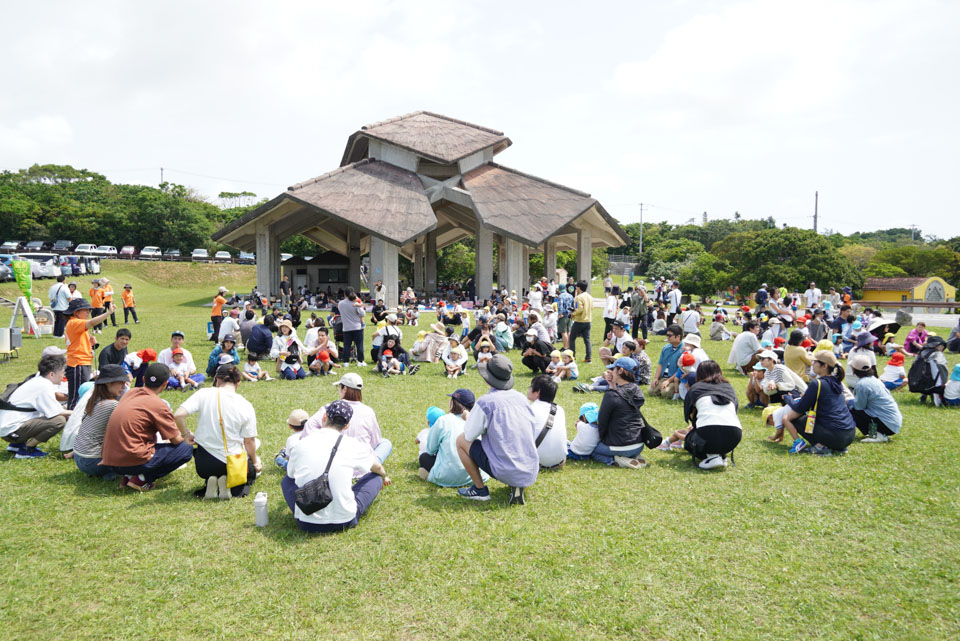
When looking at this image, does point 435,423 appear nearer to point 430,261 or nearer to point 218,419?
point 218,419

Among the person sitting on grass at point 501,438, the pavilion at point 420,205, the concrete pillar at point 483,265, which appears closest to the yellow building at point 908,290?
the pavilion at point 420,205

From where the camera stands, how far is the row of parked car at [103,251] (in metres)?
49.2

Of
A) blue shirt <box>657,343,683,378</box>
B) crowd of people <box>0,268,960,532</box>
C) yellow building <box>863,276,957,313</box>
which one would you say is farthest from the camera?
yellow building <box>863,276,957,313</box>

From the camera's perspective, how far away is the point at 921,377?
32.1 feet

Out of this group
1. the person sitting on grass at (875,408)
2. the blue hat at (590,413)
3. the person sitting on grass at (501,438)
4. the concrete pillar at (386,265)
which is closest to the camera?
the person sitting on grass at (501,438)

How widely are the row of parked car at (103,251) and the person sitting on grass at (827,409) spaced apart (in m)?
52.4

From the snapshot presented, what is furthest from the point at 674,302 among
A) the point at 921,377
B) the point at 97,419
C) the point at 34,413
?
the point at 34,413

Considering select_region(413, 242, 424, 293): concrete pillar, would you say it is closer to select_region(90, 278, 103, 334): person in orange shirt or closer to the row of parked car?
the row of parked car

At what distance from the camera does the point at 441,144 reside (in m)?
30.4

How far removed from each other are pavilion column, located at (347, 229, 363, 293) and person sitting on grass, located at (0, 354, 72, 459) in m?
27.6

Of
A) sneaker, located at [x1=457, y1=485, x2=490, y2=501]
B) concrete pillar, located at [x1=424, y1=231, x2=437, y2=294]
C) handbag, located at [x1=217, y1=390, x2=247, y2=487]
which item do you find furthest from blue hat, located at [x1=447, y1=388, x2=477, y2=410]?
concrete pillar, located at [x1=424, y1=231, x2=437, y2=294]

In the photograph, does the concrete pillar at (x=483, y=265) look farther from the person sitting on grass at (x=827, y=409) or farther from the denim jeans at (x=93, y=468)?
the denim jeans at (x=93, y=468)

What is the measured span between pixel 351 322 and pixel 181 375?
11.4 ft

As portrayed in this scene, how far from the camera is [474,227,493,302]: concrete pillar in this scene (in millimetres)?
29891
